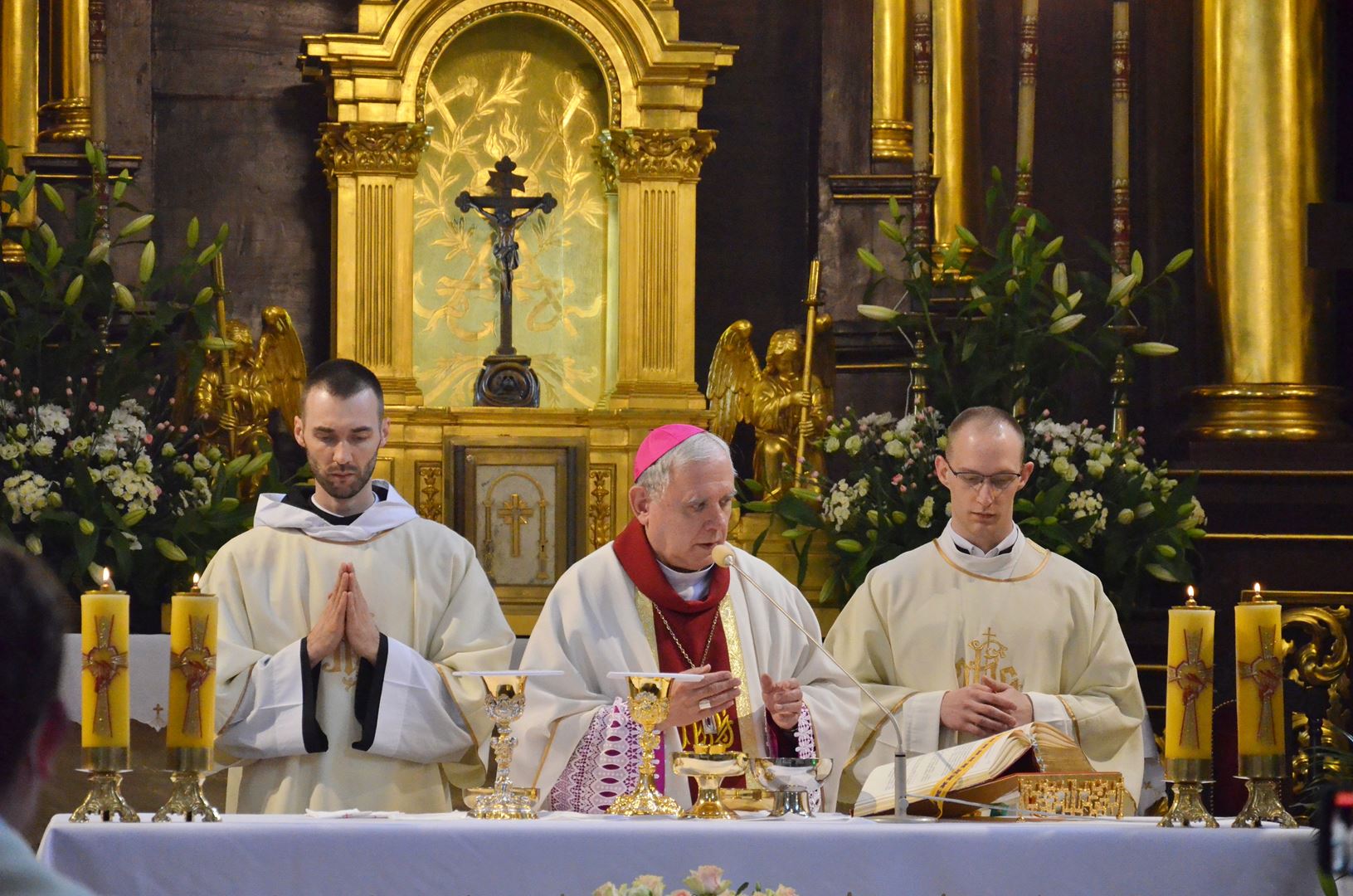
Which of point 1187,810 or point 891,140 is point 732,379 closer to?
point 891,140

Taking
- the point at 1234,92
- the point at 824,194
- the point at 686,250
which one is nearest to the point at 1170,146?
the point at 1234,92

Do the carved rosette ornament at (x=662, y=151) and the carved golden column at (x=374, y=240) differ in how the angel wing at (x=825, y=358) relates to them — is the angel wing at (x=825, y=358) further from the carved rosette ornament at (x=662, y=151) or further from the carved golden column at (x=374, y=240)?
the carved golden column at (x=374, y=240)

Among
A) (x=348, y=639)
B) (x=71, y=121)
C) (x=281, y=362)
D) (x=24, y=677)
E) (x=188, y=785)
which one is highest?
(x=71, y=121)

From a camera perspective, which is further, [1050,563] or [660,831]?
[1050,563]

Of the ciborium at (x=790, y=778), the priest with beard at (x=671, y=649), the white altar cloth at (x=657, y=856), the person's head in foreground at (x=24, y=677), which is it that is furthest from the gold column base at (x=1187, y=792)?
the person's head in foreground at (x=24, y=677)

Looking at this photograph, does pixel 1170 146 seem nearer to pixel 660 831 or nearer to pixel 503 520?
pixel 503 520

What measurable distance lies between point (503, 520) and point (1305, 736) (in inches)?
119

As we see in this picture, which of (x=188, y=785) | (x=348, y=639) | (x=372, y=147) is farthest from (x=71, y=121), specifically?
(x=188, y=785)

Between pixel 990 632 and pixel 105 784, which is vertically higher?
pixel 990 632

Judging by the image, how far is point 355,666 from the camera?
17.4ft

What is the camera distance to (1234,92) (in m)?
8.30

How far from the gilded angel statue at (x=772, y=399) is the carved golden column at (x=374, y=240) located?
3.96 feet

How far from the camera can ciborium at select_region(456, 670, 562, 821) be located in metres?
4.32

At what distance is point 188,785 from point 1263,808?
87.8 inches
